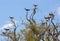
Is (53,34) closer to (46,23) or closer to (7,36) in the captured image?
(46,23)

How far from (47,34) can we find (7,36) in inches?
162

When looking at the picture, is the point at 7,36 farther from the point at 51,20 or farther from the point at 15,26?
the point at 51,20

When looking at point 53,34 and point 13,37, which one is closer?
point 53,34

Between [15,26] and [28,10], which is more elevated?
[28,10]

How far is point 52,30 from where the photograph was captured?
67.6ft

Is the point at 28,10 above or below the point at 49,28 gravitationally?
above

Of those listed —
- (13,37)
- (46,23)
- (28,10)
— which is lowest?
(13,37)

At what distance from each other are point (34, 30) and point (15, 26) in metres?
3.08

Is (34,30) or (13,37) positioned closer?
(34,30)

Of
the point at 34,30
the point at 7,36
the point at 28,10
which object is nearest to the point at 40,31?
the point at 34,30

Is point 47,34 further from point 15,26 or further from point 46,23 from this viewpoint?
point 15,26

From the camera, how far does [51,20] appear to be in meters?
20.9

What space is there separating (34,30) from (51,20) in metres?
2.34

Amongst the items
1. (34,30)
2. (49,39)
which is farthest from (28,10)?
(49,39)
